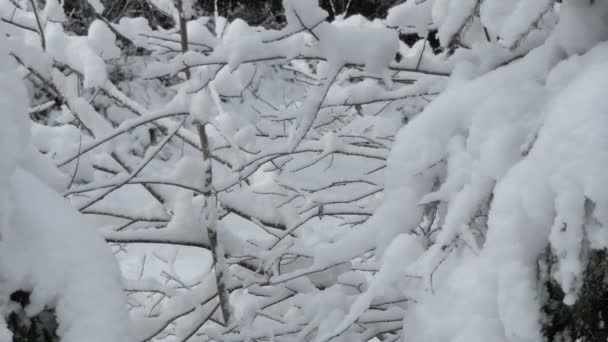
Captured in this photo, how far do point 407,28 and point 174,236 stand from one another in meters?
1.30

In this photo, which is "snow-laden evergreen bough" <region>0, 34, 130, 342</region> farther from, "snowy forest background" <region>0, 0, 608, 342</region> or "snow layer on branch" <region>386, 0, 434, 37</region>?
"snow layer on branch" <region>386, 0, 434, 37</region>

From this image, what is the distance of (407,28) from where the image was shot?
265 cm

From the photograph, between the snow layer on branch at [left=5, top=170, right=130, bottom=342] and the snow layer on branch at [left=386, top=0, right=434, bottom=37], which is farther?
the snow layer on branch at [left=386, top=0, right=434, bottom=37]

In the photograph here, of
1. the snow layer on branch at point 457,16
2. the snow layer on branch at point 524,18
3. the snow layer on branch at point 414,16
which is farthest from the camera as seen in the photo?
the snow layer on branch at point 414,16

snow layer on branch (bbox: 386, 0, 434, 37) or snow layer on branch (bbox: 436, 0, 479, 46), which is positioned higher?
snow layer on branch (bbox: 436, 0, 479, 46)

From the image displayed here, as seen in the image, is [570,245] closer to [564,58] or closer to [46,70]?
[564,58]

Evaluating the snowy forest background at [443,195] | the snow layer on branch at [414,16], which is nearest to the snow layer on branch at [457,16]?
→ the snowy forest background at [443,195]

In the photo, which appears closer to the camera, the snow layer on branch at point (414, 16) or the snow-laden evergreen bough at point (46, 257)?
the snow-laden evergreen bough at point (46, 257)

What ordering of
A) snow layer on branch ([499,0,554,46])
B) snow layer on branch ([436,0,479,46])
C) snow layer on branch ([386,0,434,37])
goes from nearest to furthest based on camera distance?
snow layer on branch ([499,0,554,46]) < snow layer on branch ([436,0,479,46]) < snow layer on branch ([386,0,434,37])

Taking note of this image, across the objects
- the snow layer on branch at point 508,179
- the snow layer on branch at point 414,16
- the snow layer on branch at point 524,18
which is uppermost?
the snow layer on branch at point 524,18

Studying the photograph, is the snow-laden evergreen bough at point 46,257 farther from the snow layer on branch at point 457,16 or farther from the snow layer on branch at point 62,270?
the snow layer on branch at point 457,16

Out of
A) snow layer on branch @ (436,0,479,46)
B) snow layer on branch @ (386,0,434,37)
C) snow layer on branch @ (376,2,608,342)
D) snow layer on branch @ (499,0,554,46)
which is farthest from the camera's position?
snow layer on branch @ (386,0,434,37)

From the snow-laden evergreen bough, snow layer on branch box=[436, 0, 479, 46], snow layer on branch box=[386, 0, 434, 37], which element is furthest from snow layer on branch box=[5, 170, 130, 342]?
snow layer on branch box=[386, 0, 434, 37]

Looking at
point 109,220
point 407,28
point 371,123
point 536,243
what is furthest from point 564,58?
point 109,220
